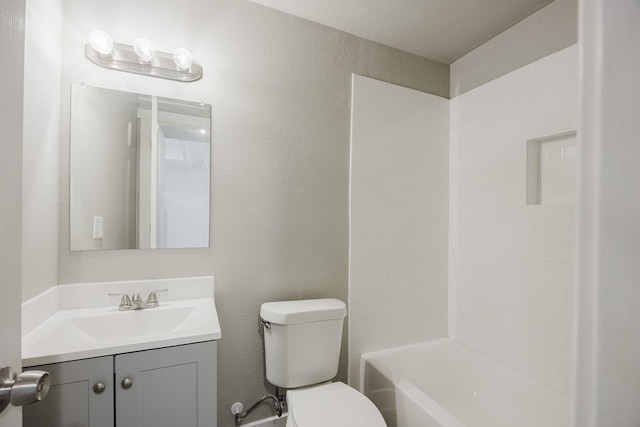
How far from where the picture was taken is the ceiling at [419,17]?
165 centimetres

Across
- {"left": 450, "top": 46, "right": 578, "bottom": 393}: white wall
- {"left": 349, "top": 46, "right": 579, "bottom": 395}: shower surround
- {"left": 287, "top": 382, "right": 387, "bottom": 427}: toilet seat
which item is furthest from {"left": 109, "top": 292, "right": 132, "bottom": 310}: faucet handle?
{"left": 450, "top": 46, "right": 578, "bottom": 393}: white wall

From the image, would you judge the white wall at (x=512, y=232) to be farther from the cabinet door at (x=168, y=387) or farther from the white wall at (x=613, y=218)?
the cabinet door at (x=168, y=387)

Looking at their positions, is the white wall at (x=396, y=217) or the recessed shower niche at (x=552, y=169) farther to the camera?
the white wall at (x=396, y=217)

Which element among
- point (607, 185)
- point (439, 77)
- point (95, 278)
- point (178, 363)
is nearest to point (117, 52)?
point (95, 278)

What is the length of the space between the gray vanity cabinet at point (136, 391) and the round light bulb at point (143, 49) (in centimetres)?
129

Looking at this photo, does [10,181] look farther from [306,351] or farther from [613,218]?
[306,351]

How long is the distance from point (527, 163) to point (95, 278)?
2.37 metres

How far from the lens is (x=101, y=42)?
133cm

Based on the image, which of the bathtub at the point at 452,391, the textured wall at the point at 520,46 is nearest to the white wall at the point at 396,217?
the bathtub at the point at 452,391

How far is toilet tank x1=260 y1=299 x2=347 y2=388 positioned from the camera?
1.54 metres

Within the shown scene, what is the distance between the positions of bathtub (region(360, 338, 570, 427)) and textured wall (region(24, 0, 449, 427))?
32 centimetres

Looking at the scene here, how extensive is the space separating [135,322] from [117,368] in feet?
1.21

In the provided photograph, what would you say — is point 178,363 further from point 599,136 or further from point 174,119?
point 599,136

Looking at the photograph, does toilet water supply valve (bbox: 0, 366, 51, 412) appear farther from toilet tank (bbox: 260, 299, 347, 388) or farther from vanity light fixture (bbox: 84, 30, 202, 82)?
vanity light fixture (bbox: 84, 30, 202, 82)
